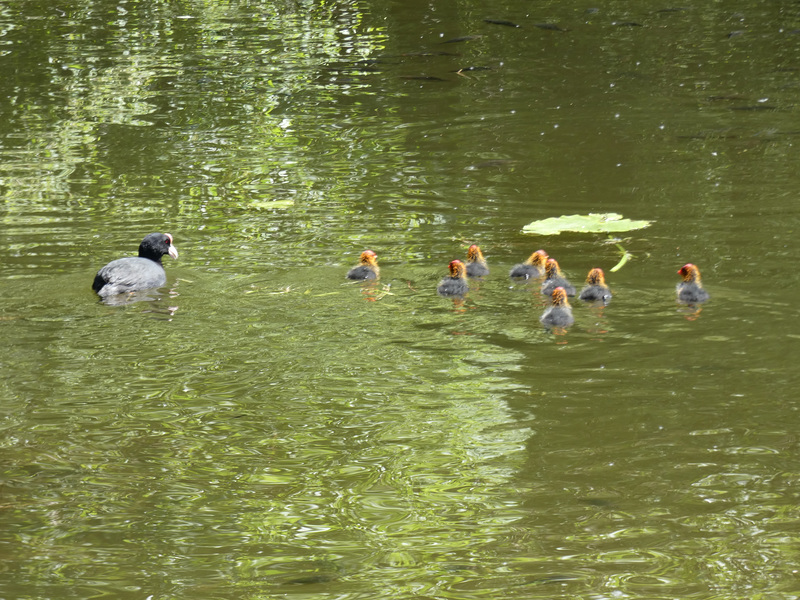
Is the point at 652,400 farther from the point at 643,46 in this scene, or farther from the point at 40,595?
the point at 643,46

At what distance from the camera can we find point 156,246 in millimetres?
9062

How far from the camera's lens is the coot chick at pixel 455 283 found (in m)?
7.89

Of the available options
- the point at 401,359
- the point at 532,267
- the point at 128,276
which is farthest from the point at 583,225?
the point at 128,276

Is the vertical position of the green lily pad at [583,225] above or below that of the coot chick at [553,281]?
above

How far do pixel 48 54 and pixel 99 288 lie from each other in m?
12.6

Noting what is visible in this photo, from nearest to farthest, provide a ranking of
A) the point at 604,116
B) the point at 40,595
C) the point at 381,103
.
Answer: the point at 40,595 < the point at 604,116 < the point at 381,103

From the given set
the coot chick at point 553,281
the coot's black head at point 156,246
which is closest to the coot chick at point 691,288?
the coot chick at point 553,281

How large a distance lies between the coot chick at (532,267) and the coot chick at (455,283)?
0.51 m

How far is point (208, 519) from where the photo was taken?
514 centimetres

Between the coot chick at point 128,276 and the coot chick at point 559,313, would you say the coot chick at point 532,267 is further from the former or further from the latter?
the coot chick at point 128,276

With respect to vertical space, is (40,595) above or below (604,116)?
below

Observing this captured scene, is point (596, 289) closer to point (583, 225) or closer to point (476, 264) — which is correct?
point (476, 264)

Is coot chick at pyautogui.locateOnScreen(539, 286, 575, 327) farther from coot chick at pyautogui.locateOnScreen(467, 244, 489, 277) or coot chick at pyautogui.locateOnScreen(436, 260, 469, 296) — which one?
coot chick at pyautogui.locateOnScreen(467, 244, 489, 277)

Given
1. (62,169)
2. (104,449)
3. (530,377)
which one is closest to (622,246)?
(530,377)
